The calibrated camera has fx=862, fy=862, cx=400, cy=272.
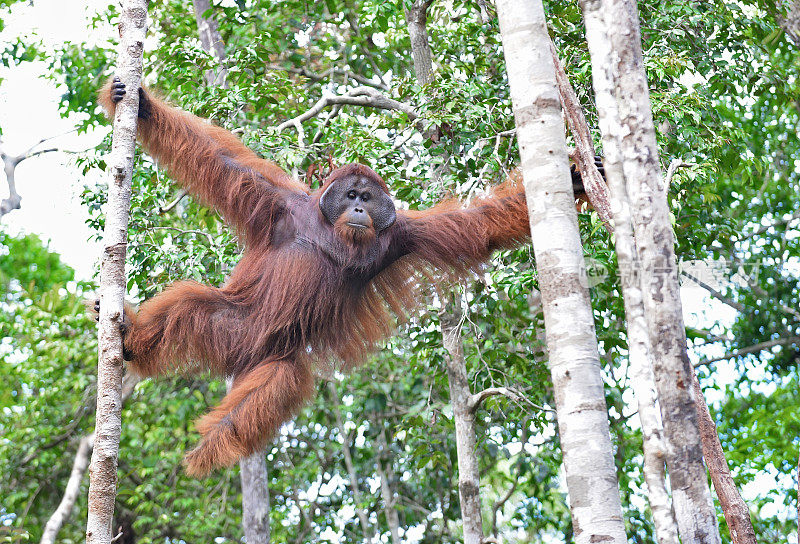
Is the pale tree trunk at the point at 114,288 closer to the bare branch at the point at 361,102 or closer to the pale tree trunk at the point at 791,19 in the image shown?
the bare branch at the point at 361,102

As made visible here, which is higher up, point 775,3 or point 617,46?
point 775,3

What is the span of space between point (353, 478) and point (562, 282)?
6.59 metres

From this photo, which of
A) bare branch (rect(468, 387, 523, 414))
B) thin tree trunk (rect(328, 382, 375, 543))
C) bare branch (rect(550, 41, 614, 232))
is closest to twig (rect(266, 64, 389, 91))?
thin tree trunk (rect(328, 382, 375, 543))

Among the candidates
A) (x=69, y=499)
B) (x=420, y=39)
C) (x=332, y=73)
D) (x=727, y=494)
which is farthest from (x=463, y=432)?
(x=69, y=499)

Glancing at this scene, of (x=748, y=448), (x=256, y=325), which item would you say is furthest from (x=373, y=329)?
(x=748, y=448)

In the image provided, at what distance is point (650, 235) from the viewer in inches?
120

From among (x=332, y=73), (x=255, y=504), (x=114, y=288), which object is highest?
(x=332, y=73)

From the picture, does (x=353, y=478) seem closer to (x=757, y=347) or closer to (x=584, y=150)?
(x=757, y=347)

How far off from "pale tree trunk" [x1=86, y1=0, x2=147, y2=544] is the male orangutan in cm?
66

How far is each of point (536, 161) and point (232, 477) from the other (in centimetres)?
814

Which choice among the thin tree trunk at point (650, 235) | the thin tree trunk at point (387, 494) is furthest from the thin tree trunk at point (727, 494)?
the thin tree trunk at point (387, 494)

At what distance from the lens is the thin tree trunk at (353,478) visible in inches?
351

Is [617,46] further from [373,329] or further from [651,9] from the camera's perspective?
[651,9]

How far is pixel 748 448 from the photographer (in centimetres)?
870
